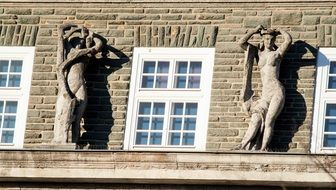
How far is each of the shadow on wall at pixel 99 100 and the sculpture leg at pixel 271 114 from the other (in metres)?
2.60

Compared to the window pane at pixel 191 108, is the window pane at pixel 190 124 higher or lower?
lower

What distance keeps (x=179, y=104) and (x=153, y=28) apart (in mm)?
1399

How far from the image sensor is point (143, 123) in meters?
31.9

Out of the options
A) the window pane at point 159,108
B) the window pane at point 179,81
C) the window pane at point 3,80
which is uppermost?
the window pane at point 179,81

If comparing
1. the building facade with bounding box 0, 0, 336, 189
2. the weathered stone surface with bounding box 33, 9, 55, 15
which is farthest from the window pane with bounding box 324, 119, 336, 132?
the weathered stone surface with bounding box 33, 9, 55, 15

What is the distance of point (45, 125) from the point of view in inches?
1264

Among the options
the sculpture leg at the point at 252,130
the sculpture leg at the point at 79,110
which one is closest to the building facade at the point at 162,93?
the sculpture leg at the point at 79,110

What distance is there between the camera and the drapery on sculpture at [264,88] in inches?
1220

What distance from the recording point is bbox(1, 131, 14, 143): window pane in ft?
106

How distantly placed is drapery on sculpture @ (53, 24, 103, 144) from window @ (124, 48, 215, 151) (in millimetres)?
769

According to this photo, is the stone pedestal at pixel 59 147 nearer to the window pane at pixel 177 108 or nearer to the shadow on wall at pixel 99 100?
the shadow on wall at pixel 99 100

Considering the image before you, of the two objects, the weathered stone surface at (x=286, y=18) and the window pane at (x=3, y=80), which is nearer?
the weathered stone surface at (x=286, y=18)

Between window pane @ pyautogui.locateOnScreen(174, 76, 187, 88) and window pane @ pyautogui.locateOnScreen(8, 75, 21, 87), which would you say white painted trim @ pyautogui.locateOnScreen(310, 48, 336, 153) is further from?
window pane @ pyautogui.locateOnScreen(8, 75, 21, 87)

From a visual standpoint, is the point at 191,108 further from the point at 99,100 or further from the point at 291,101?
the point at 291,101
